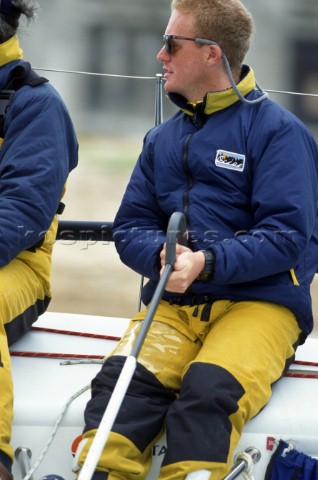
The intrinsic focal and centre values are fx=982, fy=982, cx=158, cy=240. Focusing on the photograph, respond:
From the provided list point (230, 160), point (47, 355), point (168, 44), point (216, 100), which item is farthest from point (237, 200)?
point (47, 355)

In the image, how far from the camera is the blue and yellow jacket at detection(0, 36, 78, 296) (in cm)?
219

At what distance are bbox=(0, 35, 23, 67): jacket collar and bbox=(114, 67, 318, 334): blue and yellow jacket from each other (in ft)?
1.40

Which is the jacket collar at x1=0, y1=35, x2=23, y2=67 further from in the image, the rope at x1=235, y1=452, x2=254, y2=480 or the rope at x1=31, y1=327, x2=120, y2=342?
the rope at x1=235, y1=452, x2=254, y2=480

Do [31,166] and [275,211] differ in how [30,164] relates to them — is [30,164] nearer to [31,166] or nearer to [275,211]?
[31,166]

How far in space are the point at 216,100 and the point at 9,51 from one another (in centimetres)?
54

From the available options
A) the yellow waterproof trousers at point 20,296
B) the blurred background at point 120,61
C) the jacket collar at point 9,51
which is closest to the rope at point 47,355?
the yellow waterproof trousers at point 20,296

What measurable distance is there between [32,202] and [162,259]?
38 centimetres

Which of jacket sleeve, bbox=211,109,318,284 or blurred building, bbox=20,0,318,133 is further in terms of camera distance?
blurred building, bbox=20,0,318,133

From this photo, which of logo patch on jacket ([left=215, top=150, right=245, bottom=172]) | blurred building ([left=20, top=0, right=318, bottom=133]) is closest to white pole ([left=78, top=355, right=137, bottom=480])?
logo patch on jacket ([left=215, top=150, right=245, bottom=172])

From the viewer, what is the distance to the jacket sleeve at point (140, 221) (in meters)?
2.12

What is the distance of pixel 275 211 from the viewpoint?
2020 mm

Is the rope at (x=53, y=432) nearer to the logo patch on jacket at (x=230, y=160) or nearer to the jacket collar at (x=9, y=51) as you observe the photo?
the logo patch on jacket at (x=230, y=160)

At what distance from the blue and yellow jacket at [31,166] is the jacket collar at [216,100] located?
0.30 meters

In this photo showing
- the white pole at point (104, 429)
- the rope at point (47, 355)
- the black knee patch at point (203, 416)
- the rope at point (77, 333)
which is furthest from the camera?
the rope at point (77, 333)
